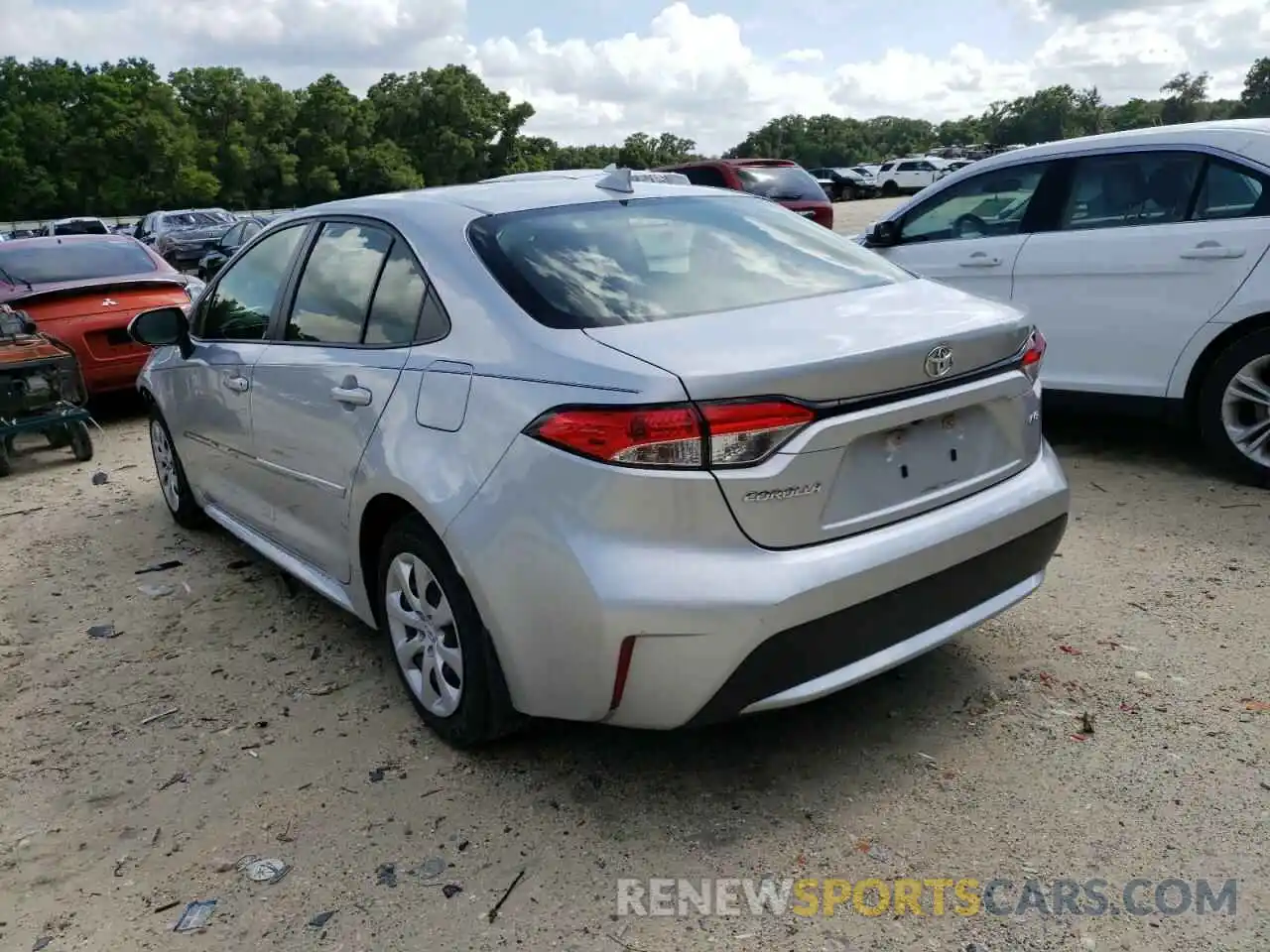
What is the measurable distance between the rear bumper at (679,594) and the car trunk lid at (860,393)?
87 millimetres

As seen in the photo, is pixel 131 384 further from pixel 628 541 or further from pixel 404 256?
pixel 628 541

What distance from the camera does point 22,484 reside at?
705cm

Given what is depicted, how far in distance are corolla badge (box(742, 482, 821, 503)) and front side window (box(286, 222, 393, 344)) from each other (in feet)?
5.33

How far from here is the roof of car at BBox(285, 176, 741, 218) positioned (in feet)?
11.5

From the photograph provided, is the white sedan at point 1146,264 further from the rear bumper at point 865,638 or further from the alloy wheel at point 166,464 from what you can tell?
the alloy wheel at point 166,464

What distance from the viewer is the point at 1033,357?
3229mm

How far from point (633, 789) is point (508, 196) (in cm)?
195

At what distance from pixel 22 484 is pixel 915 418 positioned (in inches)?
251

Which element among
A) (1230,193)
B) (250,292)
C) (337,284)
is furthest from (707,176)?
(337,284)

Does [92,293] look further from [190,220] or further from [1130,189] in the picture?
[190,220]

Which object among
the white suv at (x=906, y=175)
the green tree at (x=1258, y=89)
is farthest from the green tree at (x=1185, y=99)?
the white suv at (x=906, y=175)

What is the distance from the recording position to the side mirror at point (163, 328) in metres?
4.86

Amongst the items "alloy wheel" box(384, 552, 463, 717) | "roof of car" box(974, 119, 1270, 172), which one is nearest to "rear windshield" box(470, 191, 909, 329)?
"alloy wheel" box(384, 552, 463, 717)

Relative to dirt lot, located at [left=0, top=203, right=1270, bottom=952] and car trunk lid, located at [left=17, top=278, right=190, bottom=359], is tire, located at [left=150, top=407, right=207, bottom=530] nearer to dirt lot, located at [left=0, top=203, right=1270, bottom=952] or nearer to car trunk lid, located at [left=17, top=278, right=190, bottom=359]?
dirt lot, located at [left=0, top=203, right=1270, bottom=952]
